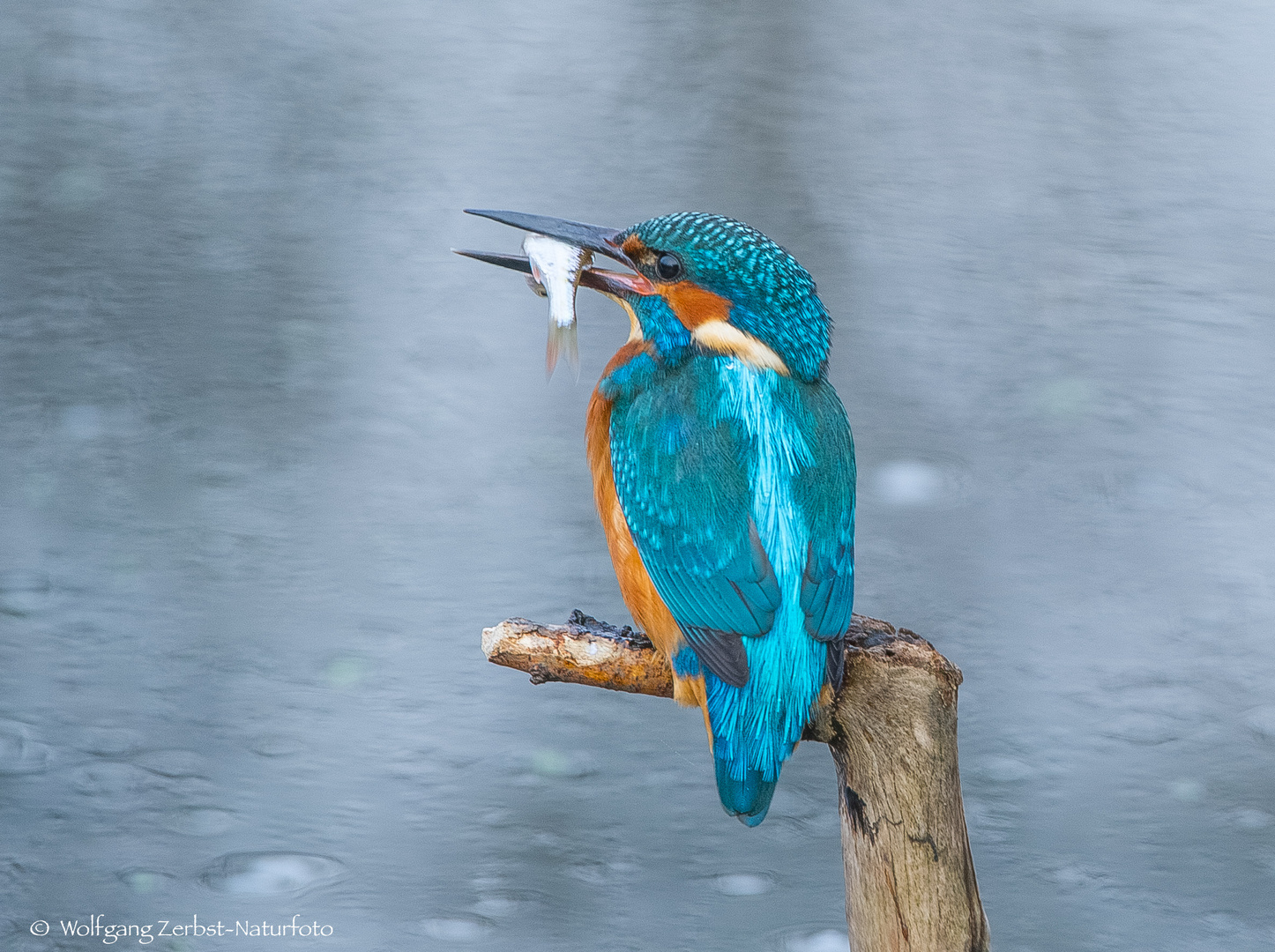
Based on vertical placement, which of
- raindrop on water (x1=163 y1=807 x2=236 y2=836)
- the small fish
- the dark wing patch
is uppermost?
the small fish

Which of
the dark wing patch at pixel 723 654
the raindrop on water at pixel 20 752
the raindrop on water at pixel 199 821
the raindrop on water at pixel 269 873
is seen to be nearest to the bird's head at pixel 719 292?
the dark wing patch at pixel 723 654

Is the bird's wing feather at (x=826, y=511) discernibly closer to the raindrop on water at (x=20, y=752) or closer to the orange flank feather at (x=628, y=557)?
the orange flank feather at (x=628, y=557)

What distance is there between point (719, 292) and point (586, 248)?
0.49ft

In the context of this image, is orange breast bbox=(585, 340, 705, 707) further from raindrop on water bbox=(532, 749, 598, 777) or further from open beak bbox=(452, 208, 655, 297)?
raindrop on water bbox=(532, 749, 598, 777)

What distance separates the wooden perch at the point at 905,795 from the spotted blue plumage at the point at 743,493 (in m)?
0.06

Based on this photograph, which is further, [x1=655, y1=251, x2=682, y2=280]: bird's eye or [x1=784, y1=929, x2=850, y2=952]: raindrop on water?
[x1=784, y1=929, x2=850, y2=952]: raindrop on water

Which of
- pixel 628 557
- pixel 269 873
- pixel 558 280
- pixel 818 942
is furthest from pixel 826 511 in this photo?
pixel 269 873

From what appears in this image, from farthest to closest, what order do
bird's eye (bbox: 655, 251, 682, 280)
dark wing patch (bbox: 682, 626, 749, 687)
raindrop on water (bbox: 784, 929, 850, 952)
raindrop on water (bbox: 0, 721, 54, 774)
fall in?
raindrop on water (bbox: 0, 721, 54, 774)
raindrop on water (bbox: 784, 929, 850, 952)
bird's eye (bbox: 655, 251, 682, 280)
dark wing patch (bbox: 682, 626, 749, 687)

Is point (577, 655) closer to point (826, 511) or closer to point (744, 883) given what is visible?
point (826, 511)

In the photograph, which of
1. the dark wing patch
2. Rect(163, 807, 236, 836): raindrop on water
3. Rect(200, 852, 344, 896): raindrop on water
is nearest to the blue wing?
the dark wing patch

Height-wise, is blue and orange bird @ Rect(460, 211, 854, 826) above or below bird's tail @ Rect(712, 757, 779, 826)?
above

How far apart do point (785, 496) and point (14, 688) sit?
1.76m

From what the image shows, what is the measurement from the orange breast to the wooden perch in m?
0.14

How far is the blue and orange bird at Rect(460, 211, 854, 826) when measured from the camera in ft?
3.83
